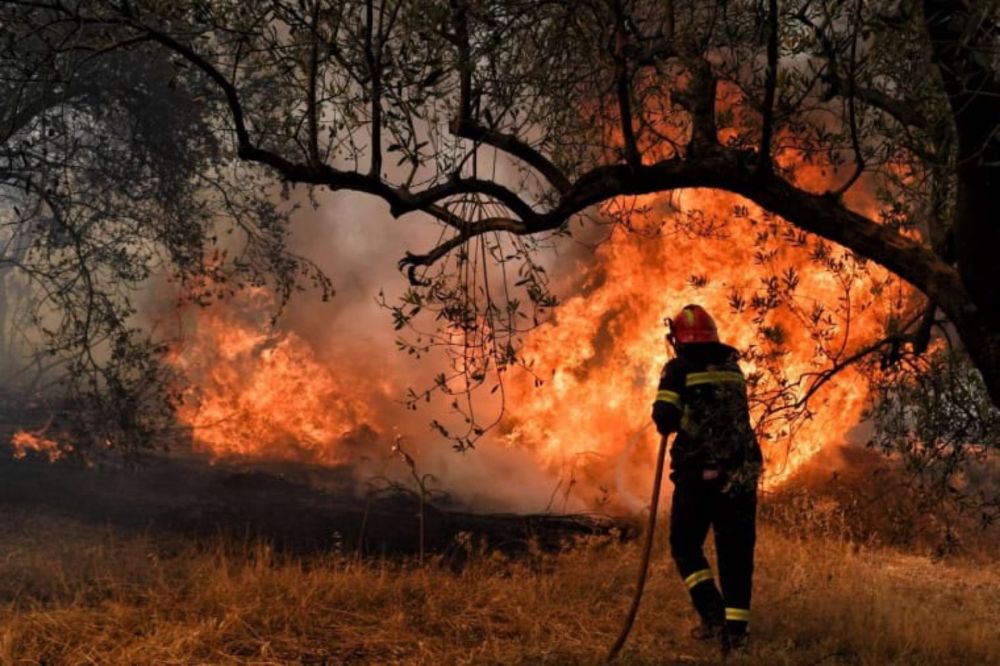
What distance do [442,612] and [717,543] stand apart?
2467 mm

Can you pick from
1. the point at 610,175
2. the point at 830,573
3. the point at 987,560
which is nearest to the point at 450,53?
the point at 610,175

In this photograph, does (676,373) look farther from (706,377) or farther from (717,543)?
(717,543)

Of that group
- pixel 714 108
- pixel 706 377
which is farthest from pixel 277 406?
pixel 714 108

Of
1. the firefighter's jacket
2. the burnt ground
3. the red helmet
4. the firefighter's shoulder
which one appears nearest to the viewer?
the firefighter's jacket

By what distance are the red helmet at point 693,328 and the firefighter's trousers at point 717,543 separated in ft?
3.36

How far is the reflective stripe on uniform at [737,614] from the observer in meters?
6.54

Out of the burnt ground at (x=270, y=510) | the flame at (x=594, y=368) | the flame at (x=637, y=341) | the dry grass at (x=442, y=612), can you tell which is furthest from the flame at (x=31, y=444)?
the flame at (x=637, y=341)

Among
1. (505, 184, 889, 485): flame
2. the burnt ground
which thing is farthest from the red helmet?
(505, 184, 889, 485): flame

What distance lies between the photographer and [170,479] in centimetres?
1479

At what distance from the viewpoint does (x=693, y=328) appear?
22.7 feet

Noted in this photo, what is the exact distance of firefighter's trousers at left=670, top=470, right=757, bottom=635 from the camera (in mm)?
6590

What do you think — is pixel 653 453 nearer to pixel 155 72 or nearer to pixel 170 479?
pixel 170 479

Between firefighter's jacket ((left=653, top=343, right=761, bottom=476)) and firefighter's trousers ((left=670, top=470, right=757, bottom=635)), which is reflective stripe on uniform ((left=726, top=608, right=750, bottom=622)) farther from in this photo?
firefighter's jacket ((left=653, top=343, right=761, bottom=476))

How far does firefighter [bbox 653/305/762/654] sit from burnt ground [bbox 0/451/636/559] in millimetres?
3409
